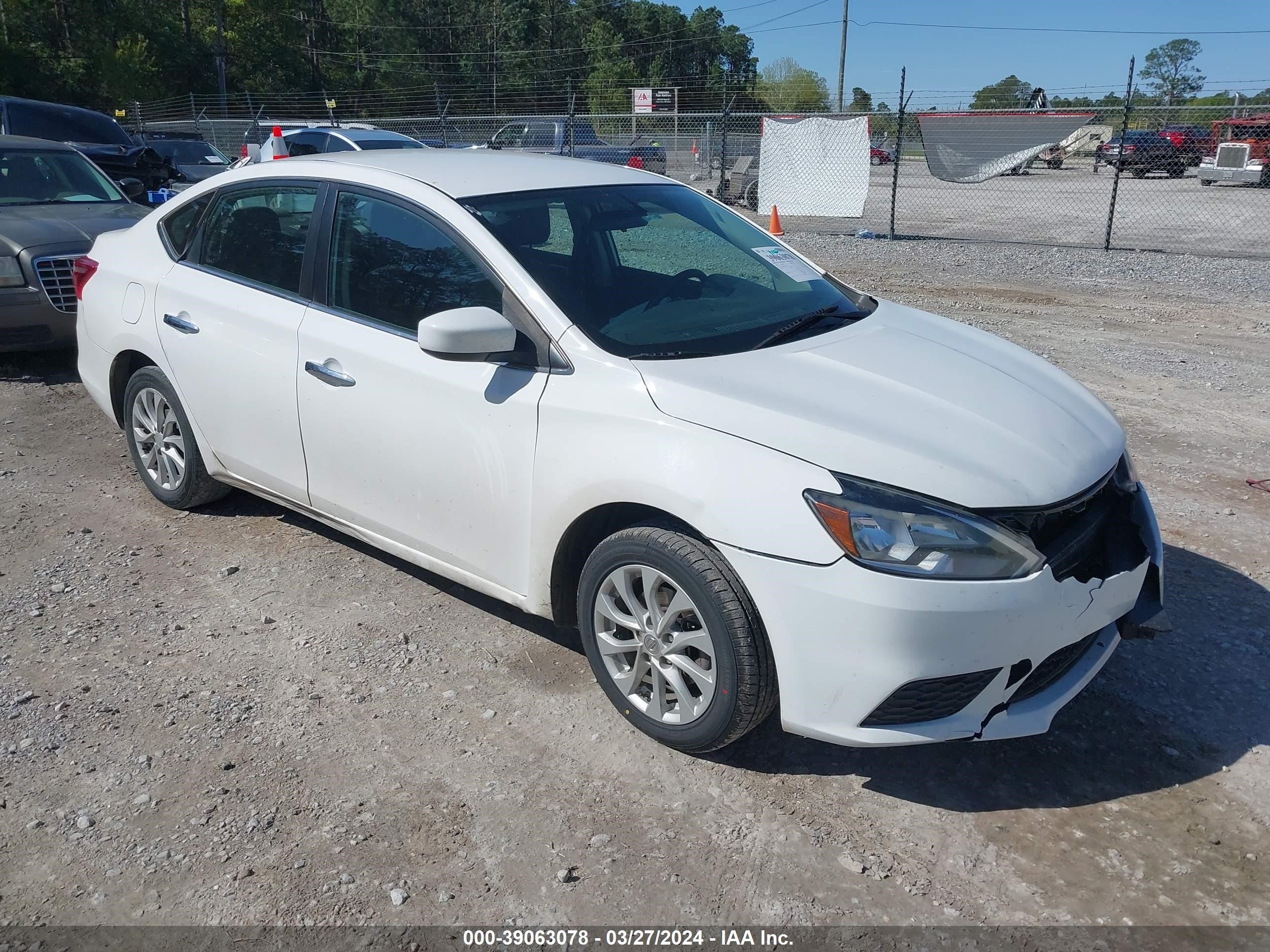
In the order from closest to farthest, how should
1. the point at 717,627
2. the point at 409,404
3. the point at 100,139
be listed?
the point at 717,627
the point at 409,404
the point at 100,139

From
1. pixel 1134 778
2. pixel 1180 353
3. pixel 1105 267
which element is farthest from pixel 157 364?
pixel 1105 267

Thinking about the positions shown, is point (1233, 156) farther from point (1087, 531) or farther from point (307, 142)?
point (1087, 531)

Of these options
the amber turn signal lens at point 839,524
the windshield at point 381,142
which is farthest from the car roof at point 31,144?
the amber turn signal lens at point 839,524

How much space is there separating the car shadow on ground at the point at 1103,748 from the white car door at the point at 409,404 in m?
1.17

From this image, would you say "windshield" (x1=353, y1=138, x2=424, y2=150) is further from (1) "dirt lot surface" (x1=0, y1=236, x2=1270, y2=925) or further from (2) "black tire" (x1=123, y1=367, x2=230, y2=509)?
(1) "dirt lot surface" (x1=0, y1=236, x2=1270, y2=925)

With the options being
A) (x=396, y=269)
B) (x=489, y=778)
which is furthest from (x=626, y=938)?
(x=396, y=269)

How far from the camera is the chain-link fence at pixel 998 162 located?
1534 centimetres

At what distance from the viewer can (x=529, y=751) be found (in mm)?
3264

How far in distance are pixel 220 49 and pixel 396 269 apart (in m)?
52.5

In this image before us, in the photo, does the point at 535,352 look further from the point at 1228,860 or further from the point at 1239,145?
the point at 1239,145

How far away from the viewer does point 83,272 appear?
5.30 m

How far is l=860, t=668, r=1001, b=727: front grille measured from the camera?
2.76 metres

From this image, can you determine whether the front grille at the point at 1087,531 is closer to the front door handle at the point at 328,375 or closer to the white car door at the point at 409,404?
the white car door at the point at 409,404

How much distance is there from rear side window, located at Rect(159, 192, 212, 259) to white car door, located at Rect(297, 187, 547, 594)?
1.07 metres
